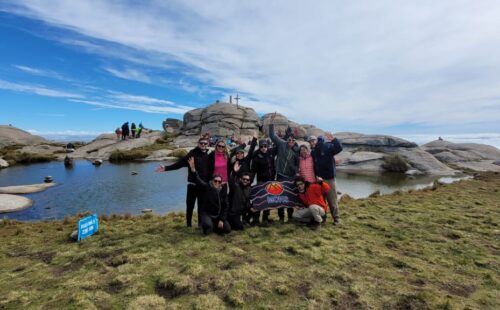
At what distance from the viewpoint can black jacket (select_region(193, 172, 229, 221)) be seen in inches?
440

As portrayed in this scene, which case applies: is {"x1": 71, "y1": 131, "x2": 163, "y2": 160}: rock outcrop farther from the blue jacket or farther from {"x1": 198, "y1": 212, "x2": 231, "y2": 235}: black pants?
the blue jacket

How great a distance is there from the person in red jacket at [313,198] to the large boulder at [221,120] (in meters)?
68.8

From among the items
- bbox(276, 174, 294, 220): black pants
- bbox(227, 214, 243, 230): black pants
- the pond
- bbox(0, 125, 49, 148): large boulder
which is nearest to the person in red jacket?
bbox(276, 174, 294, 220): black pants

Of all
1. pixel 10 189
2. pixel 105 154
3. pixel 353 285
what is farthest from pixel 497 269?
pixel 105 154

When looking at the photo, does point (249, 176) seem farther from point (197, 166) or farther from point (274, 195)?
point (197, 166)

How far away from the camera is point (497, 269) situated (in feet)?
27.9

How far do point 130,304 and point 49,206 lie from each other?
65.0 feet

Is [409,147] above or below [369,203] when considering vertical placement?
above

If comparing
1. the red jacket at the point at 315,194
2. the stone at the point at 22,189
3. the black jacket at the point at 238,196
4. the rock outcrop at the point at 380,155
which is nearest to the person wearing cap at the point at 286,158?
the red jacket at the point at 315,194

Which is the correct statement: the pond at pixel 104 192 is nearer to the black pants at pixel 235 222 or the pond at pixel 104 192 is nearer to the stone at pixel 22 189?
the stone at pixel 22 189

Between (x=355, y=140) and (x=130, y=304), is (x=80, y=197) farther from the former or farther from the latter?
(x=355, y=140)

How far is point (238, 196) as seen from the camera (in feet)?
38.8

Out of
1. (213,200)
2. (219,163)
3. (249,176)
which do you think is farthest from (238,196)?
(219,163)

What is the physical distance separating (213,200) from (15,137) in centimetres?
8980
